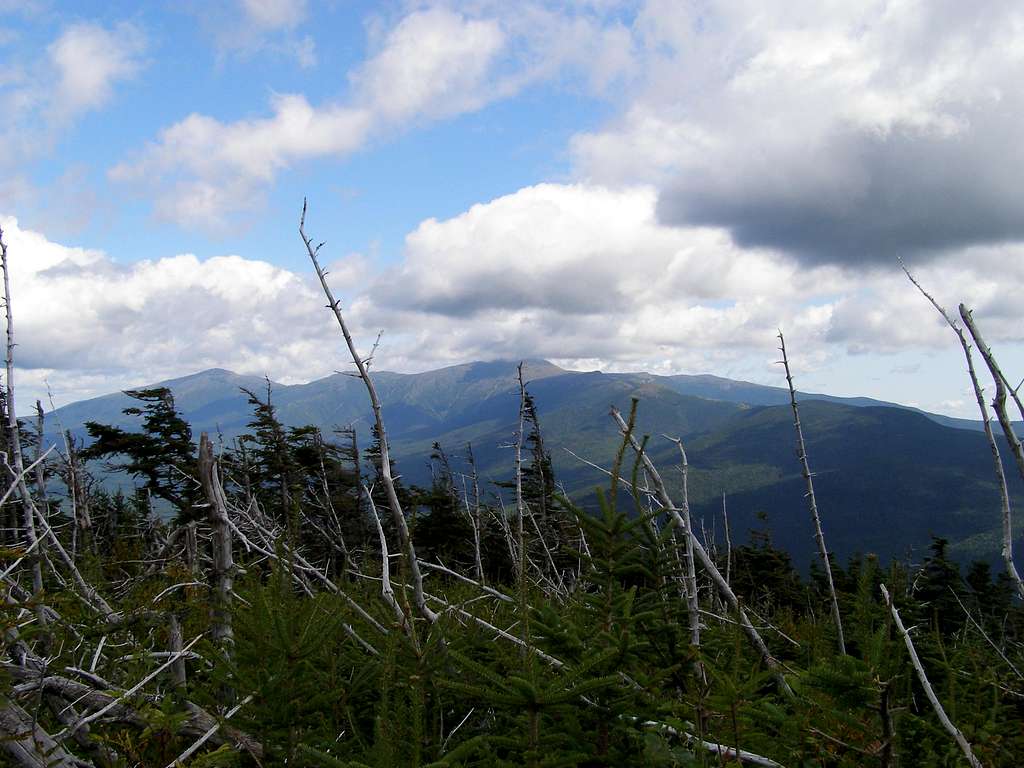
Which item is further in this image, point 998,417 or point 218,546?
point 218,546

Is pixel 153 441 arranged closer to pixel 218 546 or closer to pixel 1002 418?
pixel 218 546

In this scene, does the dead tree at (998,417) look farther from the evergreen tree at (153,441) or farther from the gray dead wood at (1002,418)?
the evergreen tree at (153,441)

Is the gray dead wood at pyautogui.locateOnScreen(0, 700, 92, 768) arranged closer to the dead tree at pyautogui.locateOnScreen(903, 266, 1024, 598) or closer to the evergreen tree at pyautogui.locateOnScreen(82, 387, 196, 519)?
the dead tree at pyautogui.locateOnScreen(903, 266, 1024, 598)

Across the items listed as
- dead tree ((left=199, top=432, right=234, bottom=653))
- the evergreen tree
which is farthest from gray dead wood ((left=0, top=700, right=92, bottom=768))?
the evergreen tree

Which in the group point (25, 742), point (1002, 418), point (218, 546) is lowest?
point (25, 742)

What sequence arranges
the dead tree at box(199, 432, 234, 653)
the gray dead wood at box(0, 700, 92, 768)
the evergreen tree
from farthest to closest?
the evergreen tree
the dead tree at box(199, 432, 234, 653)
the gray dead wood at box(0, 700, 92, 768)

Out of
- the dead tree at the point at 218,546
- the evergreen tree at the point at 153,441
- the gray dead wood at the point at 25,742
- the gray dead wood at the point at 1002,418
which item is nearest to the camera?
the gray dead wood at the point at 25,742

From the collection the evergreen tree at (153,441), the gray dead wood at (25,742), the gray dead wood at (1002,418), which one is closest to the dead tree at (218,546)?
the gray dead wood at (25,742)

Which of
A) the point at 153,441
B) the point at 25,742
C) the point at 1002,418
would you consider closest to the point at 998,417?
the point at 1002,418

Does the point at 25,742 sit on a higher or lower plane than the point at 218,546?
Result: lower

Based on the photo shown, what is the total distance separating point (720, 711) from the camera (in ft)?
9.50

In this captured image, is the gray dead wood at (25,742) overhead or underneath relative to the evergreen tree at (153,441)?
underneath

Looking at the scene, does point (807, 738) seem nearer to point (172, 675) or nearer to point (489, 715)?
point (489, 715)

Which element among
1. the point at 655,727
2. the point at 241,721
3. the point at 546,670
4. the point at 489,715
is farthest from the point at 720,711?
the point at 241,721
